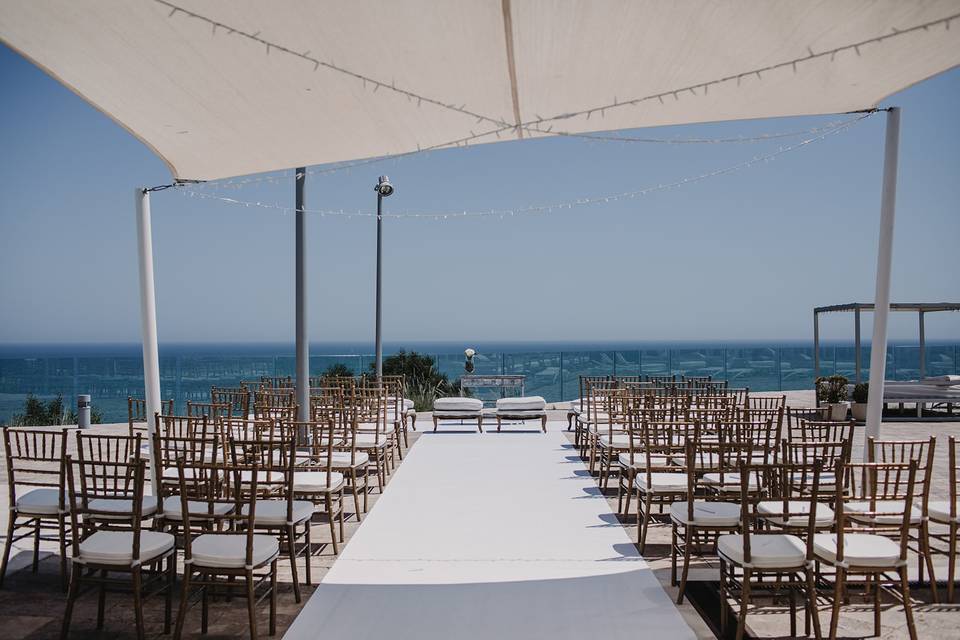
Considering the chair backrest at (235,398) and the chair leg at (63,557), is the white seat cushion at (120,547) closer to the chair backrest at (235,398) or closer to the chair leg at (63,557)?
the chair leg at (63,557)

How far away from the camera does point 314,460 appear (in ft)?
19.0

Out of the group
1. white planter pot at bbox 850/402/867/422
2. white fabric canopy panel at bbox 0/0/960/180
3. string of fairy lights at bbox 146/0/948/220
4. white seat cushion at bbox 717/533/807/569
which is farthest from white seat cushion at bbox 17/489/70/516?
white planter pot at bbox 850/402/867/422

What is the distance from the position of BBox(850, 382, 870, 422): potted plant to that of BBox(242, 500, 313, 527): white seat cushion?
10802 millimetres

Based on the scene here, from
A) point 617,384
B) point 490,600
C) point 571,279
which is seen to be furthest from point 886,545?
point 571,279

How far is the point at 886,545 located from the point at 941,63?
3.16 metres

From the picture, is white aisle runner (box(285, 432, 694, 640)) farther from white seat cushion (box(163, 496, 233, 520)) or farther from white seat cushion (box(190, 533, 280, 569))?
white seat cushion (box(163, 496, 233, 520))

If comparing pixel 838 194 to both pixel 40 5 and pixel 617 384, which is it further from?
pixel 40 5

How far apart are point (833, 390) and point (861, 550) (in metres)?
9.83

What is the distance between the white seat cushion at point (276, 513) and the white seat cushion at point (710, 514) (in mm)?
2260

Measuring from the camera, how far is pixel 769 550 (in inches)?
134

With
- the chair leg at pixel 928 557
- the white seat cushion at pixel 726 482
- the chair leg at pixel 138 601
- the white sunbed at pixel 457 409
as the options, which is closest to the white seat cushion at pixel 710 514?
the white seat cushion at pixel 726 482

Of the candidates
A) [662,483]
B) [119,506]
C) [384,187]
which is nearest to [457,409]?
[384,187]

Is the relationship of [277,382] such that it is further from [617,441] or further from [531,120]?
[531,120]

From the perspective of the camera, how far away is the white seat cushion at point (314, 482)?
4867 millimetres
